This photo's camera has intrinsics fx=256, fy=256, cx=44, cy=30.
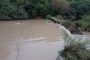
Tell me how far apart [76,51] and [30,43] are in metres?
3.42

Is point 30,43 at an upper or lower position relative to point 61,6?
upper

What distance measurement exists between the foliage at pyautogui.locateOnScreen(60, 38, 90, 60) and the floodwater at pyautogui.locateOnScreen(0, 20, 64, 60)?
669 mm

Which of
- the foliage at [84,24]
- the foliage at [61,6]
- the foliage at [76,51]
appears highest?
the foliage at [76,51]

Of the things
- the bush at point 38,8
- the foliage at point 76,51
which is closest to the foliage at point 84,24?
the bush at point 38,8

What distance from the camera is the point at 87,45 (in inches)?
344

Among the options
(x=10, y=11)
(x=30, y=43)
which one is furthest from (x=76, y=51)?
(x=10, y=11)

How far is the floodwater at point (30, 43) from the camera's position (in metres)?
9.23

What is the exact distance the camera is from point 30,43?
1121cm

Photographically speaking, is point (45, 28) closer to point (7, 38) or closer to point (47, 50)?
point (7, 38)

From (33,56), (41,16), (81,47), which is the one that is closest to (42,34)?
(33,56)

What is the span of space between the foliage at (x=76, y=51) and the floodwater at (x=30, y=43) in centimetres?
67

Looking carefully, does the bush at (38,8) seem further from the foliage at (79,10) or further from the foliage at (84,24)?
the foliage at (84,24)

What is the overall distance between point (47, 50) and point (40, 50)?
0.28m

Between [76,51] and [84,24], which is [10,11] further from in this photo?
[76,51]
